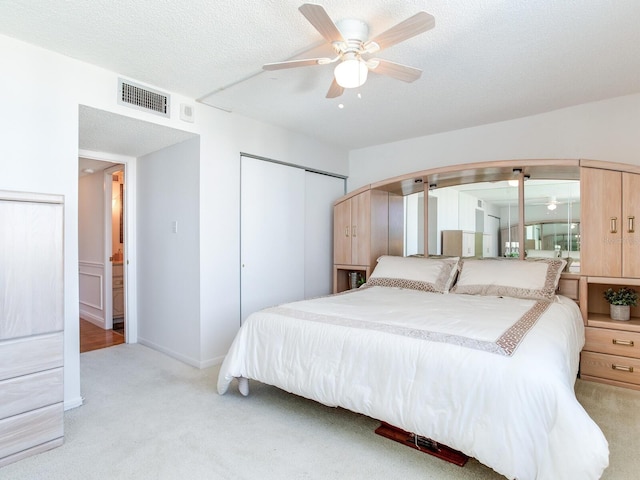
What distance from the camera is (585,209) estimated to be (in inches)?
122

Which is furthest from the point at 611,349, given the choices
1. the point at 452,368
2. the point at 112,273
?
the point at 112,273

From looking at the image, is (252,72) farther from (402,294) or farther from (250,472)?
(250,472)

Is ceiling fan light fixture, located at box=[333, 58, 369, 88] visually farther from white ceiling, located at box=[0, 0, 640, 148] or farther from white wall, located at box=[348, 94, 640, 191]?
white wall, located at box=[348, 94, 640, 191]

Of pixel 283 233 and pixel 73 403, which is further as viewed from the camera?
pixel 283 233

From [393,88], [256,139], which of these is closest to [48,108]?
[256,139]

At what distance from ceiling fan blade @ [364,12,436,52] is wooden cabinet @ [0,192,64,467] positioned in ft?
6.53

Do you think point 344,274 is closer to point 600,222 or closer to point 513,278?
point 513,278

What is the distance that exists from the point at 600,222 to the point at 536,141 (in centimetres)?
104

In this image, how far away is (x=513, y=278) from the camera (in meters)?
3.21

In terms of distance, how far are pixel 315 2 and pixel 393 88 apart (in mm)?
1241

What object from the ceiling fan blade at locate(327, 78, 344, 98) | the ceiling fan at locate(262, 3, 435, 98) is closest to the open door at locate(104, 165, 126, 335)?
the ceiling fan blade at locate(327, 78, 344, 98)

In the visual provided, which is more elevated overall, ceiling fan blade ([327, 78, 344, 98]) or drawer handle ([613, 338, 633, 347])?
ceiling fan blade ([327, 78, 344, 98])

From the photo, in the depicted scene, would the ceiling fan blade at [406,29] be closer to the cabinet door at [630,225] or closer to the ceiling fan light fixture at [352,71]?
the ceiling fan light fixture at [352,71]

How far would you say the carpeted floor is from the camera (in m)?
1.84
